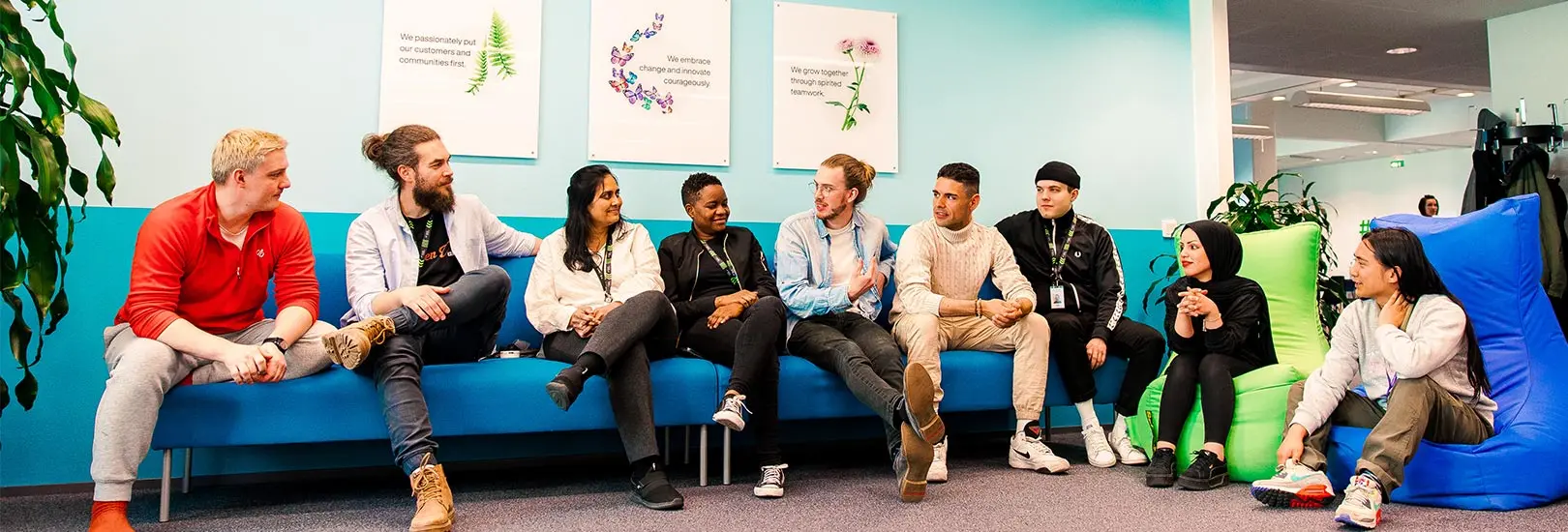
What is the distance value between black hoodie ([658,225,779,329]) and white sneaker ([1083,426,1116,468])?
1.21 m

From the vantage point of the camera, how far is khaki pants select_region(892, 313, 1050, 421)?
10.9 ft

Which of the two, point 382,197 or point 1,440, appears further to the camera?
point 382,197

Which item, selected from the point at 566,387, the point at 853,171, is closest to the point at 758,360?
the point at 566,387

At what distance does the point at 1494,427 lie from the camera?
108 inches

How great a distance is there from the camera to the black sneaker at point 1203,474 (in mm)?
3029

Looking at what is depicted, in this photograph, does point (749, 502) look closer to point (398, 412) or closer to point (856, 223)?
point (398, 412)

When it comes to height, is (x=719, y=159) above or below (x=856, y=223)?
above

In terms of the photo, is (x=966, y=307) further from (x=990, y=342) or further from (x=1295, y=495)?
(x=1295, y=495)

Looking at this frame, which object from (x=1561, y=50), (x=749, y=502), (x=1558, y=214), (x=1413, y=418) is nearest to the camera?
(x=1413, y=418)

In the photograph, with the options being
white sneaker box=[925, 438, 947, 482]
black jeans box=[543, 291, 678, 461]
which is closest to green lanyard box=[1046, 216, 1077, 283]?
white sneaker box=[925, 438, 947, 482]

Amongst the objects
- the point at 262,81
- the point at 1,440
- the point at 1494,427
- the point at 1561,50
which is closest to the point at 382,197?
the point at 262,81

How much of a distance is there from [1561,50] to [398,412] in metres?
6.67

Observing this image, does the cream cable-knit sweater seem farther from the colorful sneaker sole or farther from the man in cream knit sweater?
the colorful sneaker sole

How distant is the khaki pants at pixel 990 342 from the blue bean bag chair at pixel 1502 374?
3.02 feet
